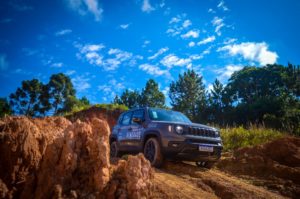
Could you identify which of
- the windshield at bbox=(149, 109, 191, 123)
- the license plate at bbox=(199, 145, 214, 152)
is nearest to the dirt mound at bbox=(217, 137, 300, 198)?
the license plate at bbox=(199, 145, 214, 152)

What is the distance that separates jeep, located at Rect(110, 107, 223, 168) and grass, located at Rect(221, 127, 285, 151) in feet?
16.4

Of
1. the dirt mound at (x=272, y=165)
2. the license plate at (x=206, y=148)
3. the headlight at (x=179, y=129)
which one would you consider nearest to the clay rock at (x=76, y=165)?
the headlight at (x=179, y=129)

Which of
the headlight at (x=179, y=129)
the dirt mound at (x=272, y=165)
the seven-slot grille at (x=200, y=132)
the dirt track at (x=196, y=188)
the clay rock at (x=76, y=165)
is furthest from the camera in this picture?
the seven-slot grille at (x=200, y=132)

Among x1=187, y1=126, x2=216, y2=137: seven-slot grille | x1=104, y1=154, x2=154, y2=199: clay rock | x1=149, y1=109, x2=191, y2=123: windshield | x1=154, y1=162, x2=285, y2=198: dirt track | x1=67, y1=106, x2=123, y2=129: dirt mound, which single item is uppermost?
x1=67, y1=106, x2=123, y2=129: dirt mound

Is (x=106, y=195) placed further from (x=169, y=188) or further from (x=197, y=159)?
(x=197, y=159)

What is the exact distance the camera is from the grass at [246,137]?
1316 centimetres

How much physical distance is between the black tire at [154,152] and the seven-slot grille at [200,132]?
3.37 feet

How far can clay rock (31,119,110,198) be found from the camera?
10.9 ft

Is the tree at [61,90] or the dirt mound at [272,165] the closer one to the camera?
the dirt mound at [272,165]

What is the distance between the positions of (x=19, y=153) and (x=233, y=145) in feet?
37.5

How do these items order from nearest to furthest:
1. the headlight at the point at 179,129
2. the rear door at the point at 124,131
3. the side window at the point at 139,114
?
the headlight at the point at 179,129, the side window at the point at 139,114, the rear door at the point at 124,131

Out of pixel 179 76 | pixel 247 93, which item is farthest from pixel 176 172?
pixel 179 76

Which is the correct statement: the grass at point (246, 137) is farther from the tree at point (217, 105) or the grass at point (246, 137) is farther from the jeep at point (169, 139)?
the tree at point (217, 105)

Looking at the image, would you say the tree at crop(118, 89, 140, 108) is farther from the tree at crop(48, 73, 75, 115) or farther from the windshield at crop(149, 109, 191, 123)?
the windshield at crop(149, 109, 191, 123)
